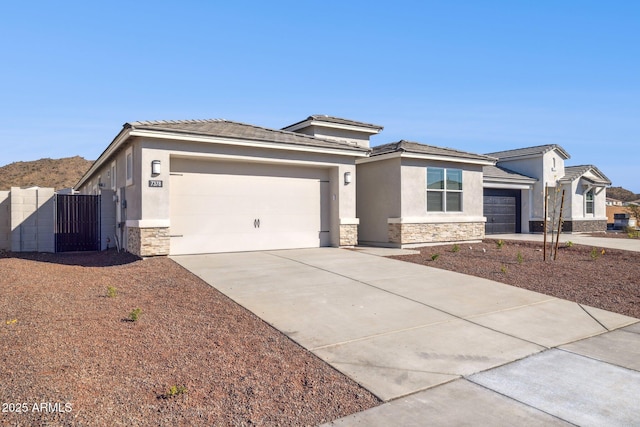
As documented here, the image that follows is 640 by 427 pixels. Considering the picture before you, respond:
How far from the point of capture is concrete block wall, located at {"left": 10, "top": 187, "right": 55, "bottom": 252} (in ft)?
44.9

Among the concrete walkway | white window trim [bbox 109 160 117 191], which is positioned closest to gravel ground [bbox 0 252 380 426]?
the concrete walkway

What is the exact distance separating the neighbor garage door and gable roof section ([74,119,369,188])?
3.03ft

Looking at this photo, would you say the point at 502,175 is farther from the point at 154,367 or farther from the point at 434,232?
the point at 154,367

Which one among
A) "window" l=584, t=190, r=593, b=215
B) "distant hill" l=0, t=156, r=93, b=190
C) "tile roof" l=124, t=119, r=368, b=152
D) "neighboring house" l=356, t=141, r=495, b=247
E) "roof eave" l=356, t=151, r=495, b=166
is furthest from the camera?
"distant hill" l=0, t=156, r=93, b=190

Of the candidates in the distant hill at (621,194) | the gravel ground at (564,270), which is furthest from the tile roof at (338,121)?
the distant hill at (621,194)

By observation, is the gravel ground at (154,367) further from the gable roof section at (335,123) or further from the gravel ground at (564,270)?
the gable roof section at (335,123)

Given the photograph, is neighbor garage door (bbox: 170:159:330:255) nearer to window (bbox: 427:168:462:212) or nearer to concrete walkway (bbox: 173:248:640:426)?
concrete walkway (bbox: 173:248:640:426)

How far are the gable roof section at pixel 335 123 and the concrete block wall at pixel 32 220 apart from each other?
10263 mm

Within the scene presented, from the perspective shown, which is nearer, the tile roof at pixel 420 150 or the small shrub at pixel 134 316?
the small shrub at pixel 134 316

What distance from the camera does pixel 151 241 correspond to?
447 inches

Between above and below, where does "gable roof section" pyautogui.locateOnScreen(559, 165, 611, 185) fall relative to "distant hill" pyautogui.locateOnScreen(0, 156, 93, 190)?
below

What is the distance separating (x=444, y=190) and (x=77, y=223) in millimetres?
13700

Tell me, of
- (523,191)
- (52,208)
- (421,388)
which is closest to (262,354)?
(421,388)

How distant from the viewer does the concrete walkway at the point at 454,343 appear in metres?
3.92
